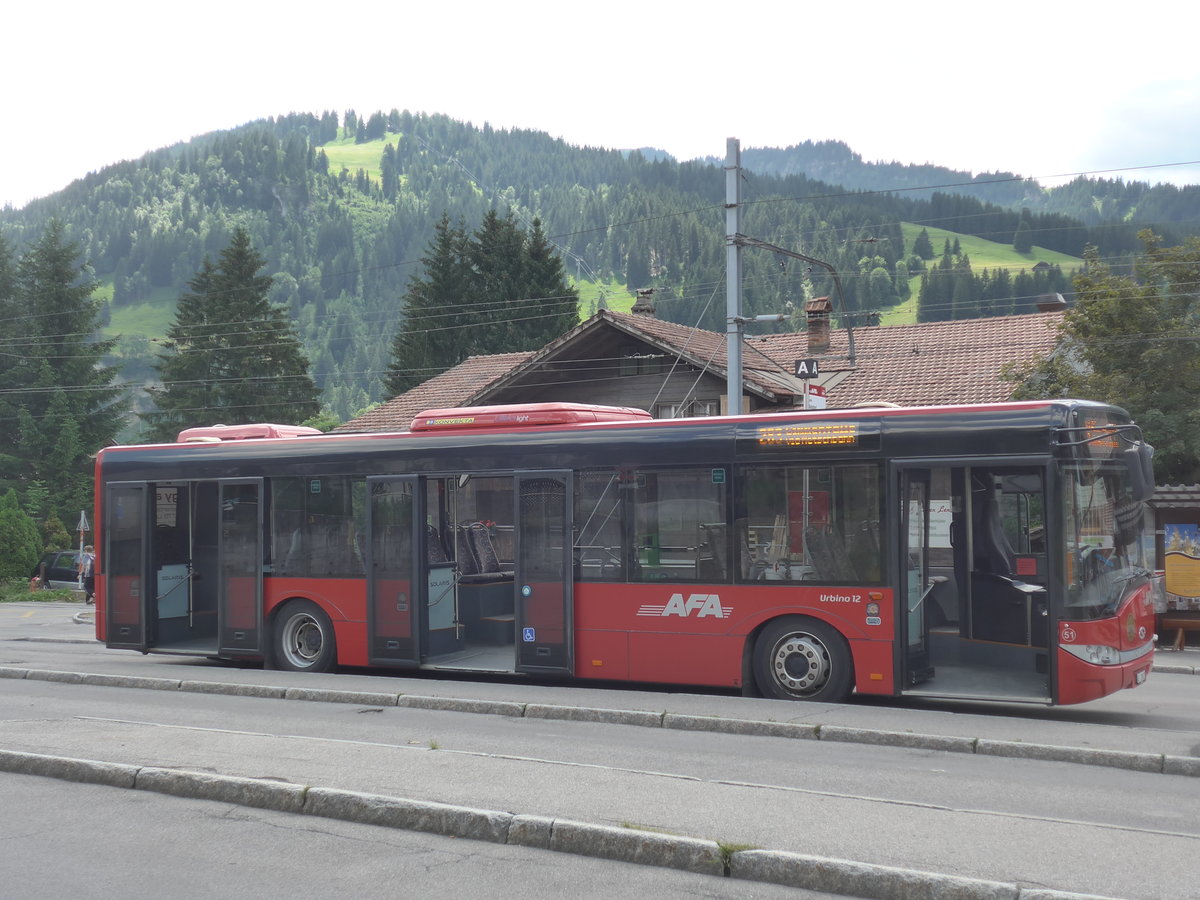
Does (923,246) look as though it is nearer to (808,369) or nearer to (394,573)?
(808,369)

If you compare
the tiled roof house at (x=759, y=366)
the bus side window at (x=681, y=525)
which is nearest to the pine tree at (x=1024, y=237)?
the tiled roof house at (x=759, y=366)

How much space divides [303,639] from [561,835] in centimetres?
983

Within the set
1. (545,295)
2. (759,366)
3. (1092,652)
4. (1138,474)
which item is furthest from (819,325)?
(545,295)

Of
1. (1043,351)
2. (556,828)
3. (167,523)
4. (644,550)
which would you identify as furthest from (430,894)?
(1043,351)

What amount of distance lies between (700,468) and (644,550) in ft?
3.48

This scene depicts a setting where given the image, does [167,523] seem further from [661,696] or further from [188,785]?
[188,785]

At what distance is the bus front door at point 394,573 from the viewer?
585 inches

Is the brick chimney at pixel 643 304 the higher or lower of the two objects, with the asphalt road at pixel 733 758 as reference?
higher

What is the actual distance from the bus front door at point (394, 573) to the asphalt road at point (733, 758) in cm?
64

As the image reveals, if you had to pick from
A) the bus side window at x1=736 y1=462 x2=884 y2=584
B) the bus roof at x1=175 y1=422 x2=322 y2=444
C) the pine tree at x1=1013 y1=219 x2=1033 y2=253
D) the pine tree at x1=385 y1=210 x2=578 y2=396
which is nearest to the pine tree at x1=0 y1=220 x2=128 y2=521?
the pine tree at x1=385 y1=210 x2=578 y2=396

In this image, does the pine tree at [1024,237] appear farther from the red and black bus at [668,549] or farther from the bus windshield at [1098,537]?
the bus windshield at [1098,537]

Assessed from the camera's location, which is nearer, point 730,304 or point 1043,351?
point 730,304

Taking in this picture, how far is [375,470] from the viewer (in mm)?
15109

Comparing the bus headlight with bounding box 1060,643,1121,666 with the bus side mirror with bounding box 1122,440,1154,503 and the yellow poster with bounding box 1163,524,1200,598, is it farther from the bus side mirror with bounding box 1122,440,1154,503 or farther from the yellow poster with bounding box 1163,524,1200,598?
the yellow poster with bounding box 1163,524,1200,598
